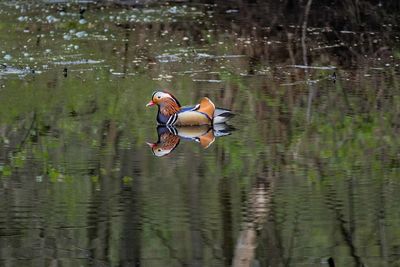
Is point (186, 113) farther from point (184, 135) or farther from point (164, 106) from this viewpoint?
point (184, 135)

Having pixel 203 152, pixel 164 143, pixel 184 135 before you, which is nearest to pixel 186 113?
pixel 184 135

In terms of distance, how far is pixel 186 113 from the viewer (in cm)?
917

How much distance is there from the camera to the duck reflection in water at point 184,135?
840 cm

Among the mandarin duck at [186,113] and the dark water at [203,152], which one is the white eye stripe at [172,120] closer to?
the mandarin duck at [186,113]

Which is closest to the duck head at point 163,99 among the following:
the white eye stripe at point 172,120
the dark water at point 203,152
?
the white eye stripe at point 172,120

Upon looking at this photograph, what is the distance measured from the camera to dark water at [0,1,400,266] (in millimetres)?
5980

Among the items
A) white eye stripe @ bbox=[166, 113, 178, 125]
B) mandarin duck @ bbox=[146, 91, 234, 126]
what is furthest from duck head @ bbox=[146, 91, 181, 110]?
white eye stripe @ bbox=[166, 113, 178, 125]

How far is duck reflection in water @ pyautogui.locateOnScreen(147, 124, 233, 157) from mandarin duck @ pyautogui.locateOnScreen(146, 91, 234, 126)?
4 cm

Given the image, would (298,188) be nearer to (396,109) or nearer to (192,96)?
(396,109)

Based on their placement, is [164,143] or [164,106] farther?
[164,106]

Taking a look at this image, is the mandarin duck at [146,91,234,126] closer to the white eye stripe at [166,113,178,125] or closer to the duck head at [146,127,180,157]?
the white eye stripe at [166,113,178,125]

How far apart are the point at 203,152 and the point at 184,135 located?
2.47 feet

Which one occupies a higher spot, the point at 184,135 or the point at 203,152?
the point at 184,135

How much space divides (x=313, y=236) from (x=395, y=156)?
2139 millimetres
